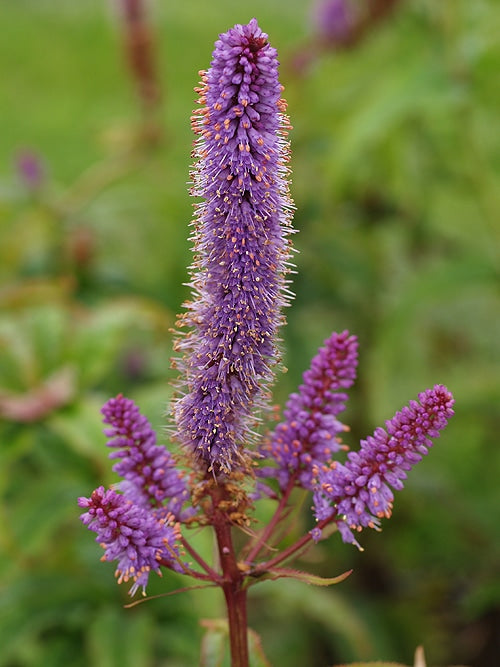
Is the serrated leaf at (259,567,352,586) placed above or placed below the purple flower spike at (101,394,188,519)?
below

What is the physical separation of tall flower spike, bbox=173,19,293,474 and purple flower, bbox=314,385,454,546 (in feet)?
0.40

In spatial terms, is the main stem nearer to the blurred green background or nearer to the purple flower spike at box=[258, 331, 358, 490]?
the purple flower spike at box=[258, 331, 358, 490]

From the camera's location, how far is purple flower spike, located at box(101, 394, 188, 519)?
1.10m

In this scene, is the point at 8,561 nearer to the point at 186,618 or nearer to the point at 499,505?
the point at 186,618

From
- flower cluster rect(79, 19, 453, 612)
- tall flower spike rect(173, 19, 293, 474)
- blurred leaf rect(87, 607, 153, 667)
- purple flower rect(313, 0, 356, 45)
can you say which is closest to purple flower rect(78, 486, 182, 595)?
flower cluster rect(79, 19, 453, 612)

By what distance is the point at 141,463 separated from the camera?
1124mm

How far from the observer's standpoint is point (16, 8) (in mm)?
10828

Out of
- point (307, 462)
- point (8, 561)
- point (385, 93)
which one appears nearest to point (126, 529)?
point (307, 462)

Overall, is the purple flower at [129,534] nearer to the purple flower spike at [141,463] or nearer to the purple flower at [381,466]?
the purple flower spike at [141,463]

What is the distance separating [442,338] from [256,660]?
2.92 meters

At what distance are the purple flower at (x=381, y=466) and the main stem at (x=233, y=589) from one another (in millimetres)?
120

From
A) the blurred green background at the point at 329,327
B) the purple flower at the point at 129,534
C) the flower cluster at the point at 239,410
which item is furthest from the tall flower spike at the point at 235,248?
the blurred green background at the point at 329,327

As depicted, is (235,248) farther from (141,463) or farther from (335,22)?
(335,22)

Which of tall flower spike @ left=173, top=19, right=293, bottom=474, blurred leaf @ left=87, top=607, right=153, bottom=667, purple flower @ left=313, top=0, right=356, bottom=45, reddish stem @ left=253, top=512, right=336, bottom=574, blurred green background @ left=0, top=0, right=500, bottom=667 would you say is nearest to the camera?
tall flower spike @ left=173, top=19, right=293, bottom=474
